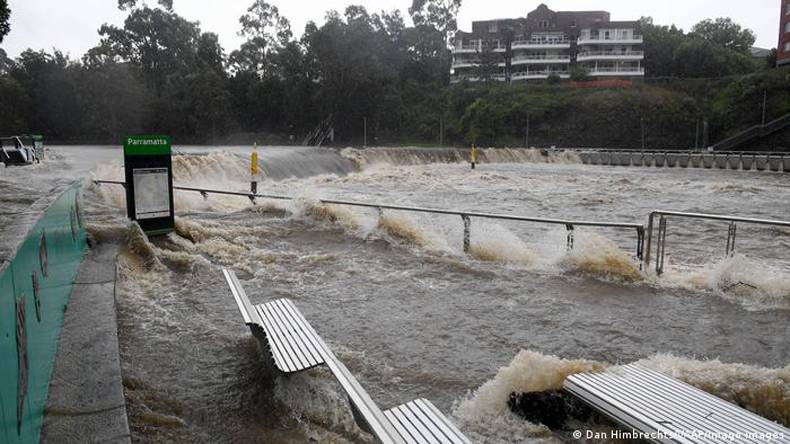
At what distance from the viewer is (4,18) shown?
17297mm

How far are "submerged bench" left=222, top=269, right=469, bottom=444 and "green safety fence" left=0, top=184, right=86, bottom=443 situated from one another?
4.64ft

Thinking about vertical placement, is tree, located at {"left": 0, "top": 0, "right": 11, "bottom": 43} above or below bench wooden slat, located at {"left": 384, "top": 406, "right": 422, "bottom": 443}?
above

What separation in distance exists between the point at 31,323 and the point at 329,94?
7277 centimetres

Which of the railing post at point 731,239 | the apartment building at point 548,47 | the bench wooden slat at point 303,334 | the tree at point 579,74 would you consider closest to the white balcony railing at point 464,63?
the apartment building at point 548,47

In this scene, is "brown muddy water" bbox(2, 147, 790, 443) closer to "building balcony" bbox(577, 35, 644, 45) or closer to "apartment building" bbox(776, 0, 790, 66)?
"apartment building" bbox(776, 0, 790, 66)

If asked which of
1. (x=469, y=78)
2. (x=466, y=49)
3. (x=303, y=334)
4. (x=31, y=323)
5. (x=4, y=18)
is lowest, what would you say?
(x=303, y=334)

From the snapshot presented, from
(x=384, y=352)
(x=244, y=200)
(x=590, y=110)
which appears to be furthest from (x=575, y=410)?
(x=590, y=110)

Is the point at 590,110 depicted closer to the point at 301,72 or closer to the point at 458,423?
the point at 301,72

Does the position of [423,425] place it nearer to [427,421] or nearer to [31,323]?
[427,421]

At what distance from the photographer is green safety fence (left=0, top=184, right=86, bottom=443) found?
2682mm

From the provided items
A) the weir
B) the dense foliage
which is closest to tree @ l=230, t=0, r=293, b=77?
the dense foliage

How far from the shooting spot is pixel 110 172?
72.4 feet

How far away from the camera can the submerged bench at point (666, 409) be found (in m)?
3.47

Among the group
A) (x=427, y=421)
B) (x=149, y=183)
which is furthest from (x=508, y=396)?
(x=149, y=183)
